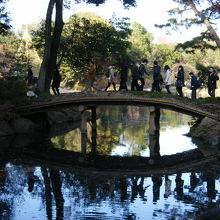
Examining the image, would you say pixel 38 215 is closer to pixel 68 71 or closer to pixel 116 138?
pixel 116 138

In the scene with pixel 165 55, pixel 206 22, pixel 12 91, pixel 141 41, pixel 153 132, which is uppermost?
pixel 141 41

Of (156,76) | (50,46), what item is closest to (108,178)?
(156,76)

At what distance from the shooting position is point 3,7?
75.0 feet

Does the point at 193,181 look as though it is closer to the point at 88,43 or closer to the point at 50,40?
the point at 50,40

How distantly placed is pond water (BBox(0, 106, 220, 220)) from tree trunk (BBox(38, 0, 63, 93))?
4760mm

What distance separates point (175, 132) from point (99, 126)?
521 cm

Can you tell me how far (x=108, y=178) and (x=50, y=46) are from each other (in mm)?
13642

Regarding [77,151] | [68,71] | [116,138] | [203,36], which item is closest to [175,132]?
[116,138]

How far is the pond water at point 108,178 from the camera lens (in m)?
9.11

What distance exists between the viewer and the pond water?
9.11 meters

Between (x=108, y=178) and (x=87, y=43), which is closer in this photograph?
(x=108, y=178)

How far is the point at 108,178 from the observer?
40.2 feet

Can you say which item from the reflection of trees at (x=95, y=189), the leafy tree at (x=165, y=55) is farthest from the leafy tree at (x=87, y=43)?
the leafy tree at (x=165, y=55)

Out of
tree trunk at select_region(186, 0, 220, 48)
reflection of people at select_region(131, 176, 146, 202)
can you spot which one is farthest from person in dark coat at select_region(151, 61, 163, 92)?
reflection of people at select_region(131, 176, 146, 202)
